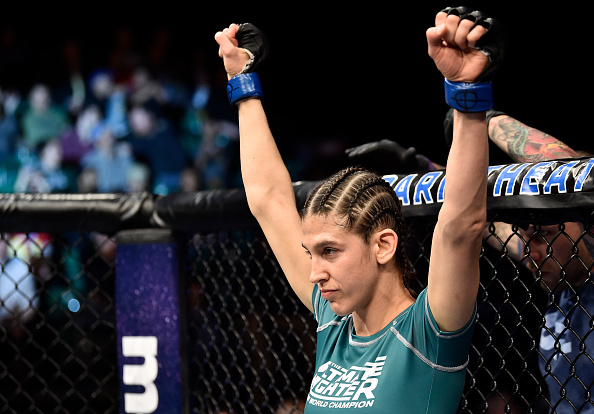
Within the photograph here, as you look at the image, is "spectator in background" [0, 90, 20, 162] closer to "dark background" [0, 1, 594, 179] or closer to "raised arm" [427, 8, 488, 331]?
"dark background" [0, 1, 594, 179]

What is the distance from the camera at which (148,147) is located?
4.80 metres

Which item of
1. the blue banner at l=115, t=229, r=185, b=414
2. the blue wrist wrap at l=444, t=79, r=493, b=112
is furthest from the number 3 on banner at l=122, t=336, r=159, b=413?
the blue wrist wrap at l=444, t=79, r=493, b=112

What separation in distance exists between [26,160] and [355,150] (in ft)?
13.4

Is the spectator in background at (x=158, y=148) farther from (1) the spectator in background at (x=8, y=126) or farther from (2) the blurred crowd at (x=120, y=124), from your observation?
(1) the spectator in background at (x=8, y=126)

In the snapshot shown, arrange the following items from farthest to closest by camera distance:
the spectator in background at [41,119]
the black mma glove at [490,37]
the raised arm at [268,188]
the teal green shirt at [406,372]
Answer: the spectator in background at [41,119] < the raised arm at [268,188] < the teal green shirt at [406,372] < the black mma glove at [490,37]

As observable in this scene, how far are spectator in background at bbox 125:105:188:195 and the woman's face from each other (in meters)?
3.67

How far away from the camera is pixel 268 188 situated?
59.3 inches

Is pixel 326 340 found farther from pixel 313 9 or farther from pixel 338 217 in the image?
pixel 313 9

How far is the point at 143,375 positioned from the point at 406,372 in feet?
2.82

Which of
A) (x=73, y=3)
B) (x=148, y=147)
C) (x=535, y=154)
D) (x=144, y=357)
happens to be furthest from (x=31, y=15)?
(x=535, y=154)

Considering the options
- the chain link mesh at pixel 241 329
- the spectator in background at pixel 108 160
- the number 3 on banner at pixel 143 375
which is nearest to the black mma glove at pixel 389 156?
the chain link mesh at pixel 241 329

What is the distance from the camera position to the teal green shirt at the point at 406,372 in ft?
3.53

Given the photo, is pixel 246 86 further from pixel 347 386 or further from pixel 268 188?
pixel 347 386

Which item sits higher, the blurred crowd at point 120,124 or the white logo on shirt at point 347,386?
the white logo on shirt at point 347,386
